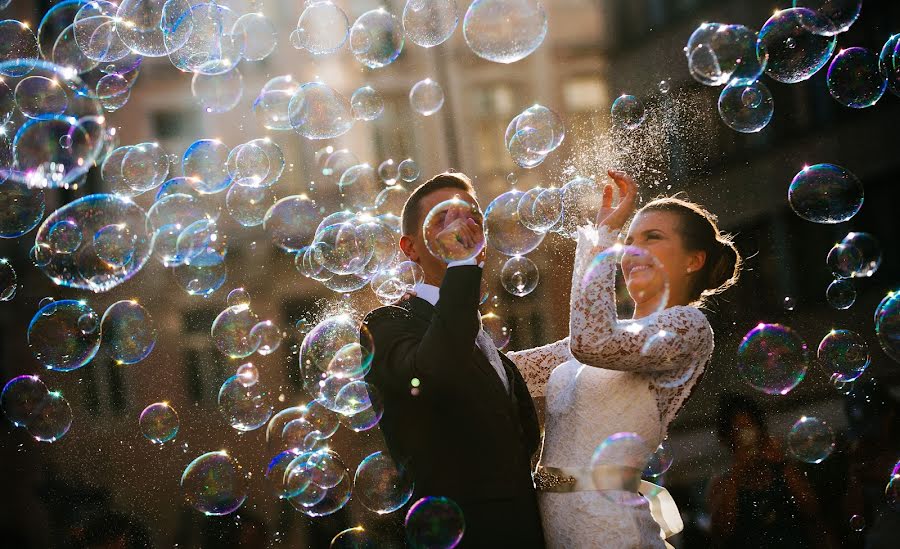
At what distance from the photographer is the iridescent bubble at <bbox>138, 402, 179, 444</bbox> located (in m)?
4.61

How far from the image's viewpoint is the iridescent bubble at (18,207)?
4.09m

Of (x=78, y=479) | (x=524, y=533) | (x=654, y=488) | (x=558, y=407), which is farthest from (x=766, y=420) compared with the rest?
(x=78, y=479)

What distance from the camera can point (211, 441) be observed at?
527 cm

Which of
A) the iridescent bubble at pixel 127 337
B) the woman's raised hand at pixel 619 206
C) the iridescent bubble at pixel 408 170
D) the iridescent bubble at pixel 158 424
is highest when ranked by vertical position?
the woman's raised hand at pixel 619 206

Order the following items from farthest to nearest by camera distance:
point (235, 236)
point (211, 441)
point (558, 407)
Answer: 1. point (235, 236)
2. point (211, 441)
3. point (558, 407)

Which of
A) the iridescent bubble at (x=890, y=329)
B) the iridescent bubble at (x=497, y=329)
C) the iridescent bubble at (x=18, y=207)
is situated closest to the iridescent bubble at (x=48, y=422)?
the iridescent bubble at (x=18, y=207)

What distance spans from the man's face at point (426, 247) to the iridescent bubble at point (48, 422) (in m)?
2.91

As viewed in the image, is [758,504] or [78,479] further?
[78,479]

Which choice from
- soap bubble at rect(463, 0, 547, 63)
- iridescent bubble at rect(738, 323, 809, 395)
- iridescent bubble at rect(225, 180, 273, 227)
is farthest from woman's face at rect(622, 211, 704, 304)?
iridescent bubble at rect(225, 180, 273, 227)

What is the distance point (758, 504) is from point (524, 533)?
2.64m

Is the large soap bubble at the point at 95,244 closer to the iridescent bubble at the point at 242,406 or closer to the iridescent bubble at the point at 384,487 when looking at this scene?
the iridescent bubble at the point at 242,406

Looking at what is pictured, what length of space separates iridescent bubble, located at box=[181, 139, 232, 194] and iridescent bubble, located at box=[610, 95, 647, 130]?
2435mm

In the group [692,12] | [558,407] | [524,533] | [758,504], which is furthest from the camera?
[692,12]

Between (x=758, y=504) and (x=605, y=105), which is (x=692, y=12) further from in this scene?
(x=758, y=504)
